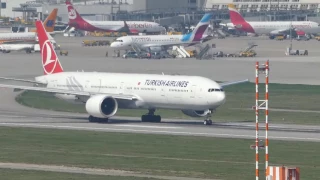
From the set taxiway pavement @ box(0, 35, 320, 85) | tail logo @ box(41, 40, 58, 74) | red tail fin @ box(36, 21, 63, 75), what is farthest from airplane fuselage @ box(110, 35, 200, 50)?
tail logo @ box(41, 40, 58, 74)

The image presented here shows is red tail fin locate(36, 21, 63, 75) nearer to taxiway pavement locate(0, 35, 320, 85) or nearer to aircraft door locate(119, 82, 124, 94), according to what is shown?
aircraft door locate(119, 82, 124, 94)

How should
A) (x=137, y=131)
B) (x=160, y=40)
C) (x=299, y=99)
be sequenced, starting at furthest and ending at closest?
(x=160, y=40) → (x=299, y=99) → (x=137, y=131)

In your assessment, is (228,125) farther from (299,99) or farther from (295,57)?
(295,57)

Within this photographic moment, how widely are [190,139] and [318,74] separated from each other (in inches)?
2405

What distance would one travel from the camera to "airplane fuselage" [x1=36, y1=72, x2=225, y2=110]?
204 ft

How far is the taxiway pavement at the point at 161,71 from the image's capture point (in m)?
60.8

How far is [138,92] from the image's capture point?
214 ft

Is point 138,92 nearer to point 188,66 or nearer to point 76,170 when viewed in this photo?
point 76,170

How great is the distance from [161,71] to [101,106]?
55.5 m

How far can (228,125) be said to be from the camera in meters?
64.7

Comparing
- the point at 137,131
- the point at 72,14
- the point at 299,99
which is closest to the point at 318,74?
the point at 299,99

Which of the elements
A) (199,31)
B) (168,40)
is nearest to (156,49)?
(168,40)

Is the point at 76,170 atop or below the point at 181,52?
atop

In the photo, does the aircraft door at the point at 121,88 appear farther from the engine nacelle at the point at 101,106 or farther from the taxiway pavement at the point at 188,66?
the taxiway pavement at the point at 188,66
